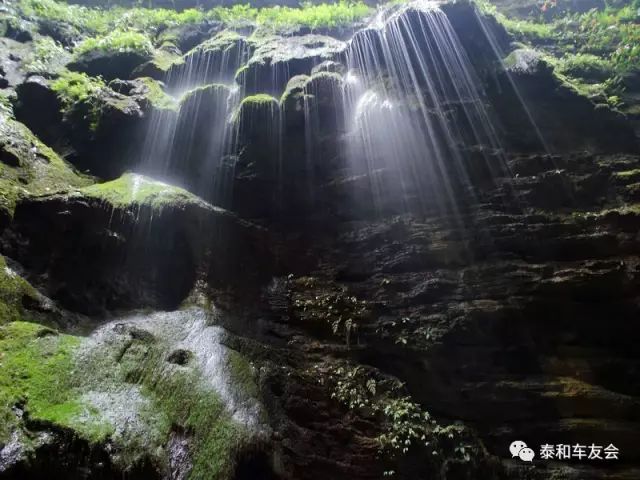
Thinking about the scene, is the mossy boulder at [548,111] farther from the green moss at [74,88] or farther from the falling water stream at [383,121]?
the green moss at [74,88]

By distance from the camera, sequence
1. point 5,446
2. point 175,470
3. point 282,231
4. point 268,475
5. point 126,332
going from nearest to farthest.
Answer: point 5,446, point 175,470, point 268,475, point 126,332, point 282,231

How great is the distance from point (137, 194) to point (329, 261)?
3.86 metres

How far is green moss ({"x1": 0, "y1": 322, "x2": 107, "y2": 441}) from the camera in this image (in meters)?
4.25

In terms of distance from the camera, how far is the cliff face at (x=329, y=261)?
17.3 feet

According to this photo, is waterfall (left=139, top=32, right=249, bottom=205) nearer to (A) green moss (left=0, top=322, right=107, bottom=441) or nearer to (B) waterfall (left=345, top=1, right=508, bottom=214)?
(B) waterfall (left=345, top=1, right=508, bottom=214)

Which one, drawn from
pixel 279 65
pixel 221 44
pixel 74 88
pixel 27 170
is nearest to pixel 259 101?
pixel 279 65

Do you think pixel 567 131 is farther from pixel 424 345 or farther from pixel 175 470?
pixel 175 470

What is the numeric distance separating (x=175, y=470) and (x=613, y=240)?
7.39 meters

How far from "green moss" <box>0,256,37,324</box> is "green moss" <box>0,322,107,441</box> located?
0.26 m

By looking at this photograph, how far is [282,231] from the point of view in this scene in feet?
28.7

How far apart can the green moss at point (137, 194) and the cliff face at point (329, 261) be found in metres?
0.05

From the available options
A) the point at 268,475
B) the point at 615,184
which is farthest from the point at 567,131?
the point at 268,475

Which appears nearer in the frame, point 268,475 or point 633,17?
point 268,475

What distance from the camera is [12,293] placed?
5559mm
